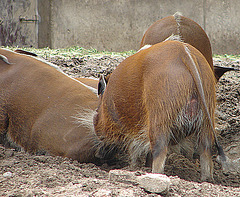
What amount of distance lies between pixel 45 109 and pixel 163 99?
101cm

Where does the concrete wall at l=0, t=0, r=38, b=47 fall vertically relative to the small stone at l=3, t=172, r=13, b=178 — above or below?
above

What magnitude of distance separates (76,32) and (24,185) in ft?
16.7

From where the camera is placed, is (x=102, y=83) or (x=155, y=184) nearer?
(x=155, y=184)

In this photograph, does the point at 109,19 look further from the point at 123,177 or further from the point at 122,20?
the point at 123,177

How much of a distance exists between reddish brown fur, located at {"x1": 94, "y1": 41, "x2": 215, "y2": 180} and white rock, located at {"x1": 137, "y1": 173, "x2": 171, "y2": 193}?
255mm

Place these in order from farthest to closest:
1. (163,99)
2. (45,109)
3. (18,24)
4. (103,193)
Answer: (18,24) → (45,109) → (163,99) → (103,193)

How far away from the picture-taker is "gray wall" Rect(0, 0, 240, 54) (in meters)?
6.30

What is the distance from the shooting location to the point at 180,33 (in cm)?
261

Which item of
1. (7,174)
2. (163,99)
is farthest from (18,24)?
(163,99)

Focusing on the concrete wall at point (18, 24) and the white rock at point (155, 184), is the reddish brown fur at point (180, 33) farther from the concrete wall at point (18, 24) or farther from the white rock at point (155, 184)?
the concrete wall at point (18, 24)

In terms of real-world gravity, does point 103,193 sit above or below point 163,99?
below

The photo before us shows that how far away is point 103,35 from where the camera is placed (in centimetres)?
638

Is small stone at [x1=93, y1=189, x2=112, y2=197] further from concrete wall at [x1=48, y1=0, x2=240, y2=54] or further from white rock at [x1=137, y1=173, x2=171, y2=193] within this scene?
concrete wall at [x1=48, y1=0, x2=240, y2=54]

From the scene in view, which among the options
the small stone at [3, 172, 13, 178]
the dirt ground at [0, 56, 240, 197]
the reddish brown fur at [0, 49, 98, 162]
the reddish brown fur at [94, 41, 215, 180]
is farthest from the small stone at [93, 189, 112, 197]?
the reddish brown fur at [0, 49, 98, 162]
